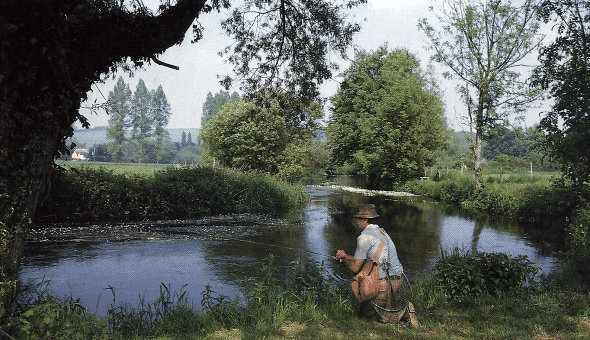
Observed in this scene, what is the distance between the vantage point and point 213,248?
13148 millimetres

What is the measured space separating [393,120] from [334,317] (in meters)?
34.1

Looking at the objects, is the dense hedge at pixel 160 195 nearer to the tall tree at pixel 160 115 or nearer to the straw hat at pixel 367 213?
the straw hat at pixel 367 213

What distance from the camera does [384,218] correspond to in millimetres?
20422

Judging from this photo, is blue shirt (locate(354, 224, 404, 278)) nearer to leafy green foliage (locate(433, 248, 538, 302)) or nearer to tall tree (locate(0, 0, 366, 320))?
leafy green foliage (locate(433, 248, 538, 302))

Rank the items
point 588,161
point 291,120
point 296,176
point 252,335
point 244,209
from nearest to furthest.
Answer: point 252,335 → point 588,161 → point 291,120 → point 244,209 → point 296,176

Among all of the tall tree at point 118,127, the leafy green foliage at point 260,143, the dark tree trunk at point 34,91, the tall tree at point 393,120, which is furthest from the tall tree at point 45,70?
the tall tree at point 118,127

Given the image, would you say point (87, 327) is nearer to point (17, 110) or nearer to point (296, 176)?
point (17, 110)

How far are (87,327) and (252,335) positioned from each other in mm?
A: 1751

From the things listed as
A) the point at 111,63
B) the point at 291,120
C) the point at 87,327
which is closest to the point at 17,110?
the point at 111,63

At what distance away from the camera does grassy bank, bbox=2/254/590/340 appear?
191 inches

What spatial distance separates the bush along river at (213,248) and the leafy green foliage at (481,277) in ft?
7.44

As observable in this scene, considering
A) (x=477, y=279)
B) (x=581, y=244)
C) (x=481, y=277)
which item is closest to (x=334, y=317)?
(x=477, y=279)

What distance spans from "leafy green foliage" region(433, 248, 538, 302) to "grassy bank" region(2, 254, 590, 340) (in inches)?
0.8

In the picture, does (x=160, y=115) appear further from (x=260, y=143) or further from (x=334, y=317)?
(x=334, y=317)
